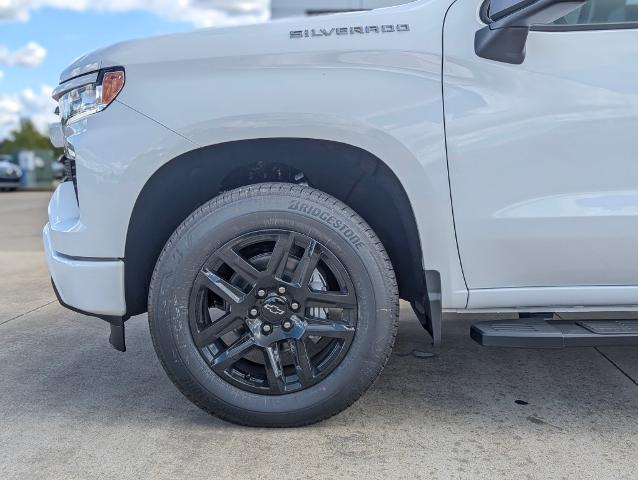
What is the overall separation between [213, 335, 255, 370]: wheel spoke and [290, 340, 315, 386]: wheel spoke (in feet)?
0.54

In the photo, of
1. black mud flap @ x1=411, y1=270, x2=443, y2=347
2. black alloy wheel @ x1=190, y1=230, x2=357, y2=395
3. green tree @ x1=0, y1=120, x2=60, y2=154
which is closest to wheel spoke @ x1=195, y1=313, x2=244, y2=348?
black alloy wheel @ x1=190, y1=230, x2=357, y2=395

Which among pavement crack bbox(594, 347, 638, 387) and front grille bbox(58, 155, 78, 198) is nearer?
front grille bbox(58, 155, 78, 198)

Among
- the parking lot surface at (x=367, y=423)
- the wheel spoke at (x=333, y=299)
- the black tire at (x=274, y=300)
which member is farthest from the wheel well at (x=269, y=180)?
the parking lot surface at (x=367, y=423)

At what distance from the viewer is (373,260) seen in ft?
7.61

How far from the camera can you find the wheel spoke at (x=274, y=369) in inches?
93.0

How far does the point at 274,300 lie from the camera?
2.33 metres

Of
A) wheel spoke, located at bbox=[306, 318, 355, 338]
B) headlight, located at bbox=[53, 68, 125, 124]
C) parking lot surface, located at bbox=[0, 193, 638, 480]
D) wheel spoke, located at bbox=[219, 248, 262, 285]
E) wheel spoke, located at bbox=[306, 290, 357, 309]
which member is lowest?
parking lot surface, located at bbox=[0, 193, 638, 480]

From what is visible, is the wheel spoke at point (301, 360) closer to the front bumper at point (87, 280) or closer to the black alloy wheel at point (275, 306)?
the black alloy wheel at point (275, 306)

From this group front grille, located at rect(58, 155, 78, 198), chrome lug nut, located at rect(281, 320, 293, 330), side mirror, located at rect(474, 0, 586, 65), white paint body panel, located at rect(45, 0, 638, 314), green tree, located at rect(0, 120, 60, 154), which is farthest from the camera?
green tree, located at rect(0, 120, 60, 154)

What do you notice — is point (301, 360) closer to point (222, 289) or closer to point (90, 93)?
point (222, 289)

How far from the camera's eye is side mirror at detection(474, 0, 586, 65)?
2125mm

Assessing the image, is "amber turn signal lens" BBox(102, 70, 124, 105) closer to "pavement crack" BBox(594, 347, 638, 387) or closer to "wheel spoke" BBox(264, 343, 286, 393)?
"wheel spoke" BBox(264, 343, 286, 393)

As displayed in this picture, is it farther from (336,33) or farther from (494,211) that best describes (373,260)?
(336,33)

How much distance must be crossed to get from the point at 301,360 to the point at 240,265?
43 cm
